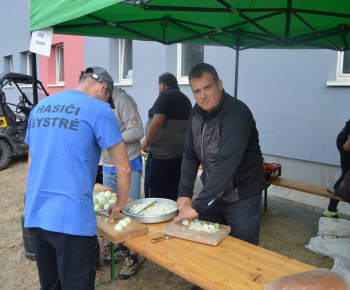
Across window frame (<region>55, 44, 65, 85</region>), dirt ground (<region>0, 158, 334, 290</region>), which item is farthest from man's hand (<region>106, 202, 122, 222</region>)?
window frame (<region>55, 44, 65, 85</region>)

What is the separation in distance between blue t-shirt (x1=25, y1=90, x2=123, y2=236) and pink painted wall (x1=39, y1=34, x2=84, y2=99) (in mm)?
8228

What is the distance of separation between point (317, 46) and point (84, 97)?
372 centimetres

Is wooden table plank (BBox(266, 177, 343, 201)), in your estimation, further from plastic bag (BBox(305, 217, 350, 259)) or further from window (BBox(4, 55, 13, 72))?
window (BBox(4, 55, 13, 72))

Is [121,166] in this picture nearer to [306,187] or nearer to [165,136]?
[165,136]

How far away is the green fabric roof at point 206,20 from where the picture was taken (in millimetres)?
2641

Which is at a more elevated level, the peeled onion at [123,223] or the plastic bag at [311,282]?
the plastic bag at [311,282]

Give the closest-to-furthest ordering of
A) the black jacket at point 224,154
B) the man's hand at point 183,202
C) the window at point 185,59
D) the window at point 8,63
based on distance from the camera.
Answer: the black jacket at point 224,154 → the man's hand at point 183,202 → the window at point 185,59 → the window at point 8,63

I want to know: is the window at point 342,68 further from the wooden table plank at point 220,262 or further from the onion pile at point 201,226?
the wooden table plank at point 220,262

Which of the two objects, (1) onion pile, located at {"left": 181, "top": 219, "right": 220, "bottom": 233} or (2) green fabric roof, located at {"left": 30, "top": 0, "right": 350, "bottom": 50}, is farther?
(2) green fabric roof, located at {"left": 30, "top": 0, "right": 350, "bottom": 50}

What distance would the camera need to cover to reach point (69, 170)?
1629mm

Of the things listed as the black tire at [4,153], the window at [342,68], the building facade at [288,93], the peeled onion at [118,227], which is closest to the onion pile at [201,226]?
the peeled onion at [118,227]

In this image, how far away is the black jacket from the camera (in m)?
1.96

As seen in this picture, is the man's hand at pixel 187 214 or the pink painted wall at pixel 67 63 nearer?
the man's hand at pixel 187 214

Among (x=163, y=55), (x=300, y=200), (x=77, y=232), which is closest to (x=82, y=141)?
(x=77, y=232)
